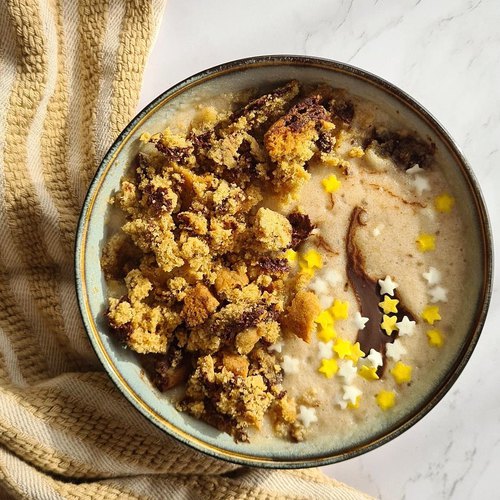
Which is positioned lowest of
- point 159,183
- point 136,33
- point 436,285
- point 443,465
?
point 443,465

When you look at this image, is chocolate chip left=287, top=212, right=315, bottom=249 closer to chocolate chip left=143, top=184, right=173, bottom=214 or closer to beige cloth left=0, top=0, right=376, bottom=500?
chocolate chip left=143, top=184, right=173, bottom=214

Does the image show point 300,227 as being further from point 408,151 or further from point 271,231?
point 408,151

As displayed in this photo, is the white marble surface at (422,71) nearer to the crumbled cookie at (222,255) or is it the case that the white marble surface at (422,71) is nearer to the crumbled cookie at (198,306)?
the crumbled cookie at (222,255)

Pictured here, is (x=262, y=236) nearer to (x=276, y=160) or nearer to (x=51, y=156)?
(x=276, y=160)

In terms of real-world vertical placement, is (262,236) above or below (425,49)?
below

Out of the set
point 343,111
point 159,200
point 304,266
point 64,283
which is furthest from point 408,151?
point 64,283

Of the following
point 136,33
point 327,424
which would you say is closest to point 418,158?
point 327,424
